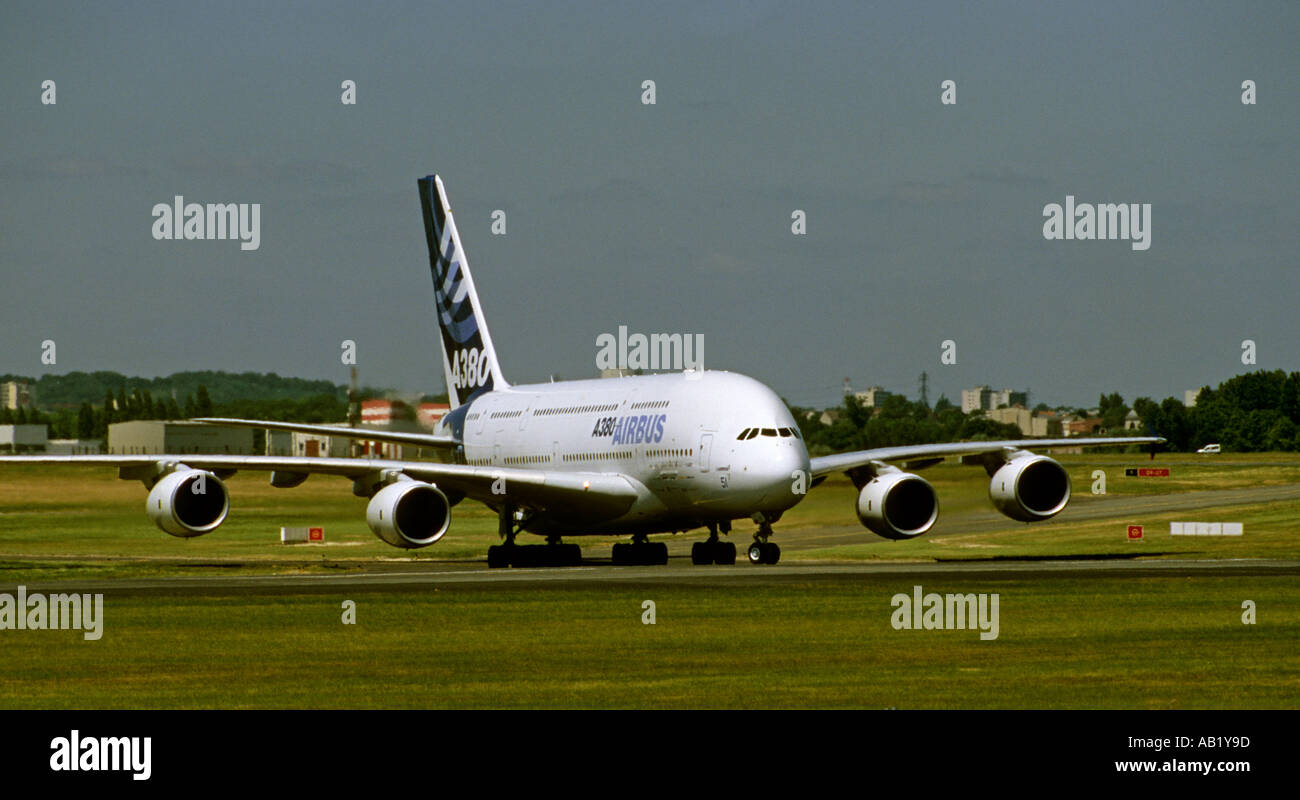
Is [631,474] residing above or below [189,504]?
above

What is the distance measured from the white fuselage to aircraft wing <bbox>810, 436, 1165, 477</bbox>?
89.7 inches

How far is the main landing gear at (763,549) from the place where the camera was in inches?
1817

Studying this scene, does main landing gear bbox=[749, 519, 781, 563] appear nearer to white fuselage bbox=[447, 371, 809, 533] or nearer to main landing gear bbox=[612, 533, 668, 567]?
white fuselage bbox=[447, 371, 809, 533]

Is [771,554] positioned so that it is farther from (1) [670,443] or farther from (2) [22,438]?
(2) [22,438]

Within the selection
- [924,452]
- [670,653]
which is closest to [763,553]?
[924,452]

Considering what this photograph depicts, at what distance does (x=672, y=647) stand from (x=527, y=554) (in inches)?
1037

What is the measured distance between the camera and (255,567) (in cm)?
4972

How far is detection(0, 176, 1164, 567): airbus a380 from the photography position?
44656 millimetres

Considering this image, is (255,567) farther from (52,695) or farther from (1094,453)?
(1094,453)

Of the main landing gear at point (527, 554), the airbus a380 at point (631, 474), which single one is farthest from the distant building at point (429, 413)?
the main landing gear at point (527, 554)

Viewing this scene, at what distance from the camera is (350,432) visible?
2072 inches

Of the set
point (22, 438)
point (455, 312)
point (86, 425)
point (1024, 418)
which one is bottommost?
point (22, 438)
